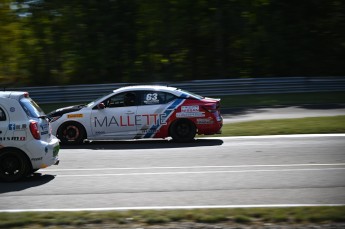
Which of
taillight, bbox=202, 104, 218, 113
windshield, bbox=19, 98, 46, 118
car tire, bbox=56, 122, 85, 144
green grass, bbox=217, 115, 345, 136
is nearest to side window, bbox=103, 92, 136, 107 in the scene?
car tire, bbox=56, 122, 85, 144

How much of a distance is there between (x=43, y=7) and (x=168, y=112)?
18195 mm

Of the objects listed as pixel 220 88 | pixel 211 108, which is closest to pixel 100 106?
pixel 211 108

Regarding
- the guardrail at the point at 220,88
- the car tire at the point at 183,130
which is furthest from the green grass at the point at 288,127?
the guardrail at the point at 220,88

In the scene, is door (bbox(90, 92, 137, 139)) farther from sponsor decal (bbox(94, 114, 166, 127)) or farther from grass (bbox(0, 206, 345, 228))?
grass (bbox(0, 206, 345, 228))

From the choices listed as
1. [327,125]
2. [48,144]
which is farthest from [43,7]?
[48,144]

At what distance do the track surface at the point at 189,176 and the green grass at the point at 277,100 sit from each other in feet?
31.6

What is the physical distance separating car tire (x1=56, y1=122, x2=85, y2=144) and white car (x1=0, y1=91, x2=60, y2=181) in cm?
431

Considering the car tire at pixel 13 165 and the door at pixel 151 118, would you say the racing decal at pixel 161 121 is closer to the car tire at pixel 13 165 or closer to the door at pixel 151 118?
the door at pixel 151 118

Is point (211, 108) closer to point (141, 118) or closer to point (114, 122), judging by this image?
point (141, 118)

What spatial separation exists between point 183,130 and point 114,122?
182 centimetres

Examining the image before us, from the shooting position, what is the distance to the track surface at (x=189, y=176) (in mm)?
7867

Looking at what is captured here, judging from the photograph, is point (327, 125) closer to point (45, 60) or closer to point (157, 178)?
point (157, 178)

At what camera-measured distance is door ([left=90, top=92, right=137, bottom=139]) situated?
45.8 feet

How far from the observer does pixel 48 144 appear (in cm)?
982
